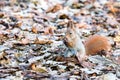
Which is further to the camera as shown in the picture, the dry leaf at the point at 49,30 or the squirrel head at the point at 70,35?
the dry leaf at the point at 49,30

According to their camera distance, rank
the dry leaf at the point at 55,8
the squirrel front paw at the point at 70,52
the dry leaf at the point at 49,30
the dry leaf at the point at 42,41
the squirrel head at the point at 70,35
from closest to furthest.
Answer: the squirrel head at the point at 70,35 → the squirrel front paw at the point at 70,52 → the dry leaf at the point at 42,41 → the dry leaf at the point at 49,30 → the dry leaf at the point at 55,8

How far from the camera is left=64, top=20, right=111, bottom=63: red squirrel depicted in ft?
13.5

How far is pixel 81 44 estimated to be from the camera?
14.0ft

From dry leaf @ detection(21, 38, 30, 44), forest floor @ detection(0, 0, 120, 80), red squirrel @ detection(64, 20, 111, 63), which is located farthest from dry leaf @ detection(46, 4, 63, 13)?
red squirrel @ detection(64, 20, 111, 63)

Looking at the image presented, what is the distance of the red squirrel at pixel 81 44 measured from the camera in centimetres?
410

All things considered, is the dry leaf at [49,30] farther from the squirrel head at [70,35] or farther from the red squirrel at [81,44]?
the squirrel head at [70,35]

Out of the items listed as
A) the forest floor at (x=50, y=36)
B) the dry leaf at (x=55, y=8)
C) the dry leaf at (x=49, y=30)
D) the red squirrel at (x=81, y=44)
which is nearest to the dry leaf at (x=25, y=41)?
the forest floor at (x=50, y=36)

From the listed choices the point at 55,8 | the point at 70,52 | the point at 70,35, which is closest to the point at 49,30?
the point at 55,8

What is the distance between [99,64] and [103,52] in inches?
10.1

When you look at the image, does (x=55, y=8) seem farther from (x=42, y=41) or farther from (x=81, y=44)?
(x=81, y=44)

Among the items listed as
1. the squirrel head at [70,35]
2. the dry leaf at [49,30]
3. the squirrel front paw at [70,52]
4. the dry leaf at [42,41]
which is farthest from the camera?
the dry leaf at [49,30]

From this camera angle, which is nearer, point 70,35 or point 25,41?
point 70,35

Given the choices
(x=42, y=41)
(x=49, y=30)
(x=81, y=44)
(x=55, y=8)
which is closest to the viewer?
(x=81, y=44)

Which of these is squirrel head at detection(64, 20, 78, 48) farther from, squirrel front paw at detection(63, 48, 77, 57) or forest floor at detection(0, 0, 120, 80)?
forest floor at detection(0, 0, 120, 80)
